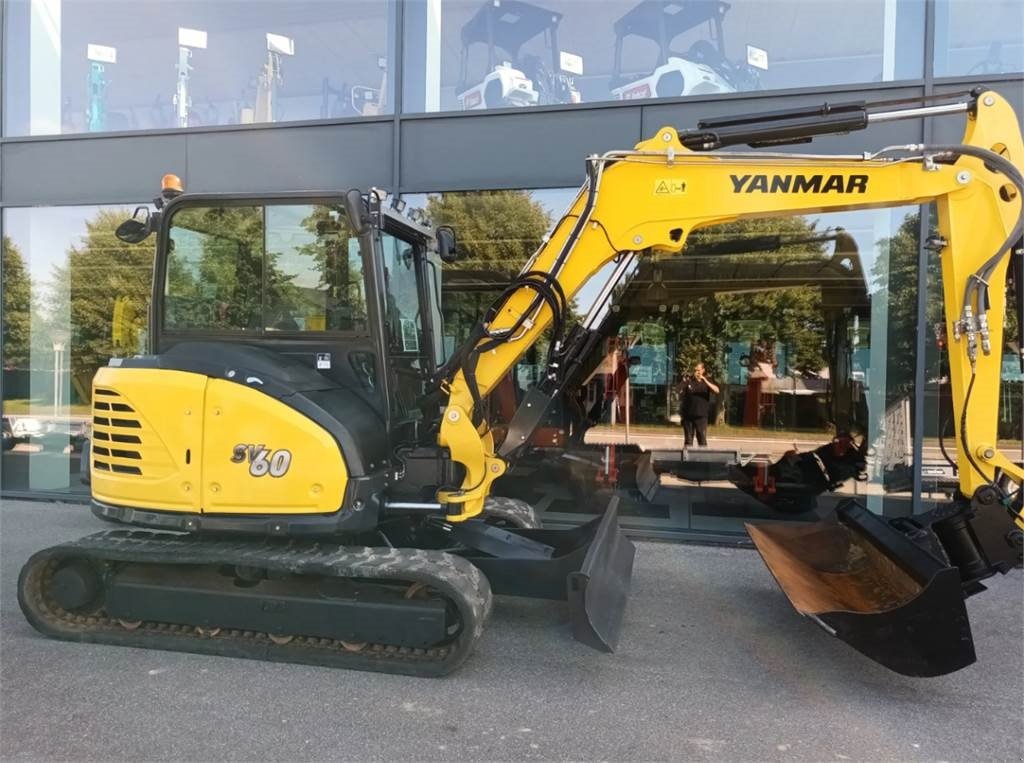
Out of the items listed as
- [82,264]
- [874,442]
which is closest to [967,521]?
[874,442]

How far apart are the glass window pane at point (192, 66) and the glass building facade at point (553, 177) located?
0.9 inches

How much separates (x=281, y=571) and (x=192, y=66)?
6182 millimetres

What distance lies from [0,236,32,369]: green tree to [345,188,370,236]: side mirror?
243 inches

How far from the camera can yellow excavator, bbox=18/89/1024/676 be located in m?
3.53

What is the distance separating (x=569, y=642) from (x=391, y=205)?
2.82 meters

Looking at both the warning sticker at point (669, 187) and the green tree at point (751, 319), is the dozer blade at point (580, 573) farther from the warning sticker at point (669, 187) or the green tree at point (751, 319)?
the green tree at point (751, 319)

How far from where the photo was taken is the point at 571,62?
662cm

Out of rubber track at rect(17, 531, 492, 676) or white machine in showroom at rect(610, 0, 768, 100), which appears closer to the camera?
rubber track at rect(17, 531, 492, 676)

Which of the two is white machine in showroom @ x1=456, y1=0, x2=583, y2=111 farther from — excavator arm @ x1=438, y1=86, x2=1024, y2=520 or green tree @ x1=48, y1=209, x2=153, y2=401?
green tree @ x1=48, y1=209, x2=153, y2=401

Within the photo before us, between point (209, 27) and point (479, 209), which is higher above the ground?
point (209, 27)

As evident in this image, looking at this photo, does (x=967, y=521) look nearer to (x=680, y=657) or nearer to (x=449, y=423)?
(x=680, y=657)

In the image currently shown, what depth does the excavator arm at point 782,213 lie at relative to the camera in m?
3.51

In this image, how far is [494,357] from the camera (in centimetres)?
408

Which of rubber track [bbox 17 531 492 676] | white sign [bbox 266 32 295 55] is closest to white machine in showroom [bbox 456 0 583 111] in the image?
white sign [bbox 266 32 295 55]
